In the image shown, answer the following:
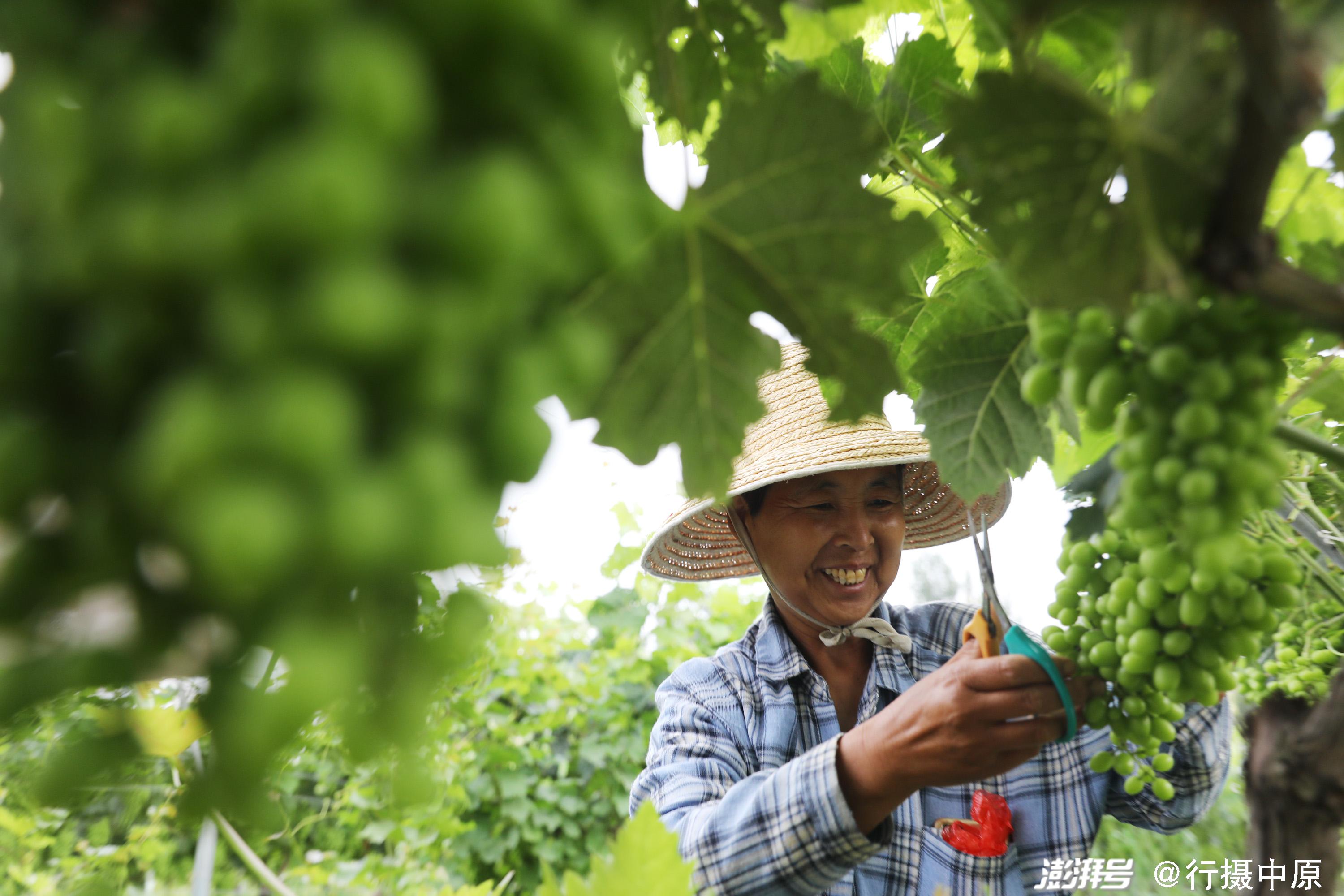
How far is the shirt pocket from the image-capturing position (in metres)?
1.51

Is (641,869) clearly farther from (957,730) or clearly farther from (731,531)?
(731,531)

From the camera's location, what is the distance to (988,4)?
0.36m

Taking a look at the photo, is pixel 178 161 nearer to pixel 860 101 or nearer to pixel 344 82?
pixel 344 82

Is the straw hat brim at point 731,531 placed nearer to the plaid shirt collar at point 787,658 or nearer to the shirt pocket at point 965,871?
the plaid shirt collar at point 787,658

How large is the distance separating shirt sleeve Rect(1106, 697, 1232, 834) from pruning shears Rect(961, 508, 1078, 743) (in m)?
0.53

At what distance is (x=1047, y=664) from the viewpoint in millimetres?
718

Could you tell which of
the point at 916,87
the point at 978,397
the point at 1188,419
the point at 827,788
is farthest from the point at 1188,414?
the point at 827,788

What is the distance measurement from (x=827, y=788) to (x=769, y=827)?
0.34 ft

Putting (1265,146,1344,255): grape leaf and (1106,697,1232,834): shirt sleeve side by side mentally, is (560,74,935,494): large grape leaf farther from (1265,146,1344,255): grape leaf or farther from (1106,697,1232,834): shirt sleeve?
(1106,697,1232,834): shirt sleeve

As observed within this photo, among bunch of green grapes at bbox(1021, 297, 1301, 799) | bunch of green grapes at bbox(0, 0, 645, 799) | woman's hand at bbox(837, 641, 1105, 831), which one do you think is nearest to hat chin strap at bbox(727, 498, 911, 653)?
woman's hand at bbox(837, 641, 1105, 831)

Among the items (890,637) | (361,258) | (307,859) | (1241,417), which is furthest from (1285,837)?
(307,859)

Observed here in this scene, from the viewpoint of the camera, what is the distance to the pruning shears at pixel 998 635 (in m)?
0.71

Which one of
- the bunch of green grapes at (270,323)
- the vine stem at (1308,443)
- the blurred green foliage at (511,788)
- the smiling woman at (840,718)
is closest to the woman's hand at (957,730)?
the smiling woman at (840,718)

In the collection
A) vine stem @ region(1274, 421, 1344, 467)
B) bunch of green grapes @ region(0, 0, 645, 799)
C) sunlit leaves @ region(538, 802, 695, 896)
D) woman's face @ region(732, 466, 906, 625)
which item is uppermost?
woman's face @ region(732, 466, 906, 625)
